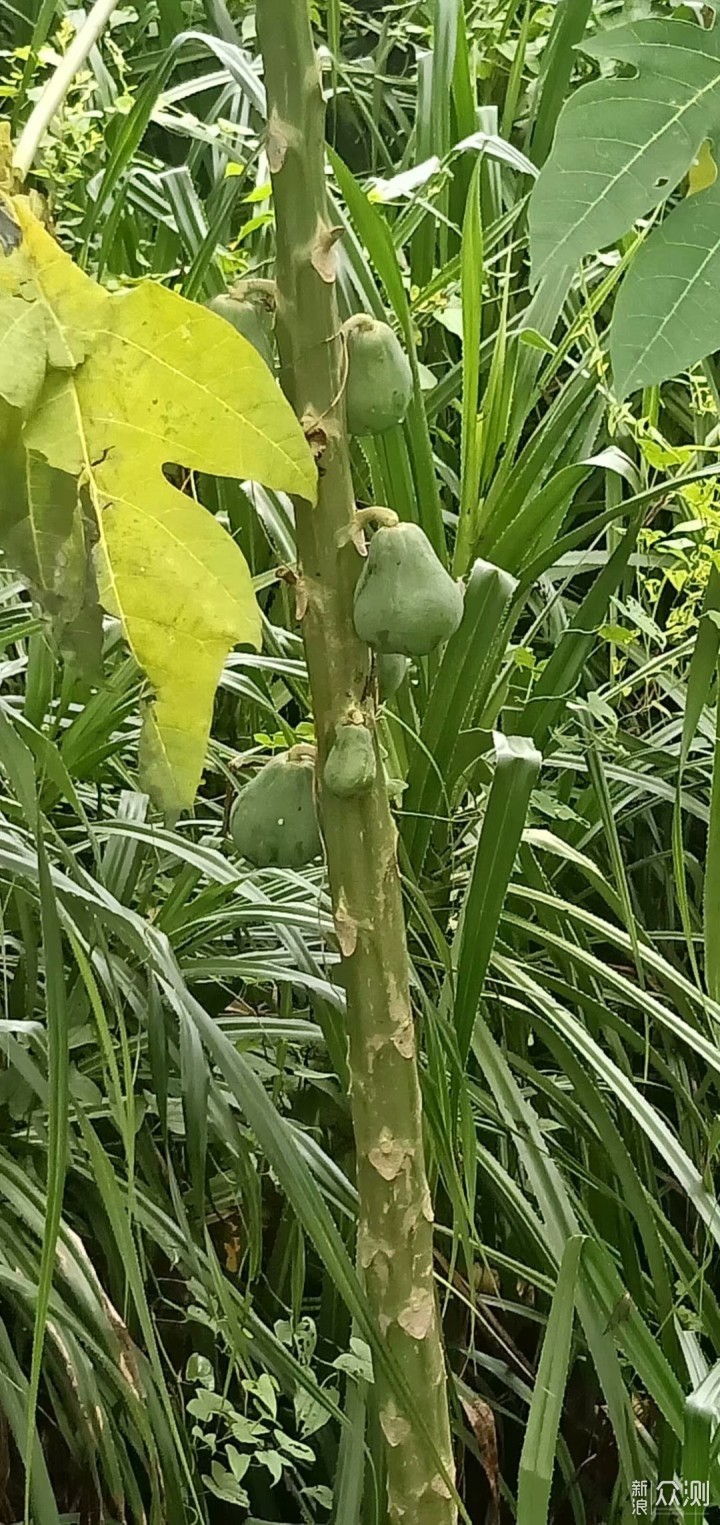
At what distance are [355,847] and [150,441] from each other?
0.14m

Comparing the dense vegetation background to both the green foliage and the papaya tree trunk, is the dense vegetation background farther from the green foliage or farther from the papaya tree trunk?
the green foliage

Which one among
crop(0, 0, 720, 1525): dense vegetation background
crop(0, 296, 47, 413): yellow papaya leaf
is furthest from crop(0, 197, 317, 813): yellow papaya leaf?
crop(0, 0, 720, 1525): dense vegetation background

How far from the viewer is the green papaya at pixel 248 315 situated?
0.36 m

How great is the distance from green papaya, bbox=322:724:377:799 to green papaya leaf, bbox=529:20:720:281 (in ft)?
0.46

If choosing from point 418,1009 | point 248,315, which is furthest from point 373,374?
point 418,1009

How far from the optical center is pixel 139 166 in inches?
43.9

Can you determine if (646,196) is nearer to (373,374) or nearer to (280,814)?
(373,374)

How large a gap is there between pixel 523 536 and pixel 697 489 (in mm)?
Result: 132

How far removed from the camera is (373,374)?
364 millimetres

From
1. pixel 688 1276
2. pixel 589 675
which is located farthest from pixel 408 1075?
pixel 589 675

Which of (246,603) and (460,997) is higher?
(246,603)

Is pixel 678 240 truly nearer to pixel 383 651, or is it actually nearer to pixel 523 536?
pixel 383 651

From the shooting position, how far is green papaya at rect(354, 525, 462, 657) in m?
0.35

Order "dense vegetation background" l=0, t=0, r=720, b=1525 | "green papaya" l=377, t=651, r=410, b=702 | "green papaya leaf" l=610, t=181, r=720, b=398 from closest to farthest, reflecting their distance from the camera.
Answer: "green papaya leaf" l=610, t=181, r=720, b=398 < "green papaya" l=377, t=651, r=410, b=702 < "dense vegetation background" l=0, t=0, r=720, b=1525
